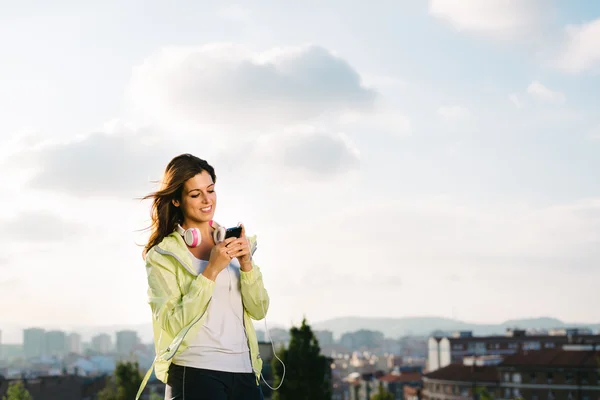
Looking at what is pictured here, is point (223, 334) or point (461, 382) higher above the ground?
point (223, 334)

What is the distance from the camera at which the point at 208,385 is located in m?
3.19

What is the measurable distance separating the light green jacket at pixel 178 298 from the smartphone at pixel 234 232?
0.47 ft

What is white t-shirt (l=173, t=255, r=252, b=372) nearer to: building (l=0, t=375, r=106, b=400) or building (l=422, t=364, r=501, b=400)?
building (l=0, t=375, r=106, b=400)

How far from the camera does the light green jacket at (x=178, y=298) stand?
3135 millimetres

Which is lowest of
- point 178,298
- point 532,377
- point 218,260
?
point 532,377

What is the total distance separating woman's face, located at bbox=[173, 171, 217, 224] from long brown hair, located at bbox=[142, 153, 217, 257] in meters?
0.03

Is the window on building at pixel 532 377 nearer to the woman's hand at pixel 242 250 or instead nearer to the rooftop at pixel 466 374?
the rooftop at pixel 466 374

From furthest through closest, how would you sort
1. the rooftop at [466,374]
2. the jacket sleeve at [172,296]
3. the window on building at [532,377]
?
1. the rooftop at [466,374]
2. the window on building at [532,377]
3. the jacket sleeve at [172,296]

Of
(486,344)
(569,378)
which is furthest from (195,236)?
(486,344)

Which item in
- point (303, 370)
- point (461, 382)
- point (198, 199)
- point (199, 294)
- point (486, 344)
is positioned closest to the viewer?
point (199, 294)

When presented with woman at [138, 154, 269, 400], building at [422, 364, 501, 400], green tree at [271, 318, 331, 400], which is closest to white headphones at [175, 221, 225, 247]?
woman at [138, 154, 269, 400]

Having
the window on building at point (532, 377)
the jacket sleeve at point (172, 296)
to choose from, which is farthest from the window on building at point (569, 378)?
the jacket sleeve at point (172, 296)

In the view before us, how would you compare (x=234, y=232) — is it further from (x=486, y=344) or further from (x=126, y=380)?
(x=486, y=344)

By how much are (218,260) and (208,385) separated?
0.50 metres
